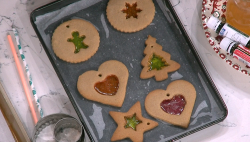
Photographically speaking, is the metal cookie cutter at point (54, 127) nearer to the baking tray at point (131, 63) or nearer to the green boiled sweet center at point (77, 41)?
the baking tray at point (131, 63)

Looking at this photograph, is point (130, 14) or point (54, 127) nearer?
point (54, 127)

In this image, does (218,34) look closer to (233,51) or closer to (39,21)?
(233,51)

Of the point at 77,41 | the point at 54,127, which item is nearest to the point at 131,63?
the point at 77,41

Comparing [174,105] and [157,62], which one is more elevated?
[157,62]

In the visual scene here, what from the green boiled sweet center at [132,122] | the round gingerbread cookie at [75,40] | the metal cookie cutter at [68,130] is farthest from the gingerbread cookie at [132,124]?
the round gingerbread cookie at [75,40]

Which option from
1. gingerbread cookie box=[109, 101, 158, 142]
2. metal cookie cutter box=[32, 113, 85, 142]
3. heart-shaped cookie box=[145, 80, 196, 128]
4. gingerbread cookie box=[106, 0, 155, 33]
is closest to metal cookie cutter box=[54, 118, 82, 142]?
metal cookie cutter box=[32, 113, 85, 142]

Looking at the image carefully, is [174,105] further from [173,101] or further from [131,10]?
[131,10]

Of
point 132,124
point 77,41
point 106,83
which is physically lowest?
point 132,124
